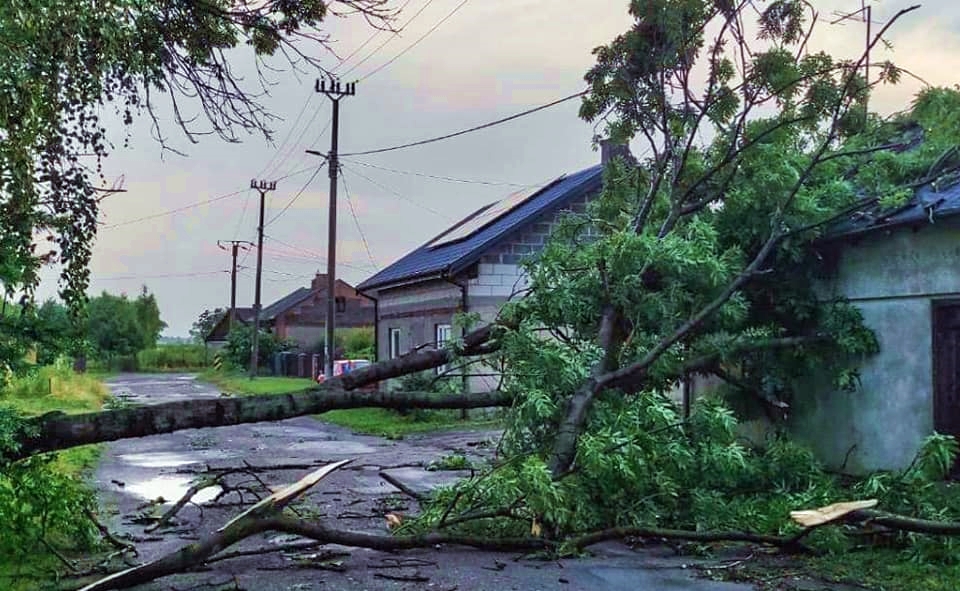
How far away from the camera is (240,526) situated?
609 cm

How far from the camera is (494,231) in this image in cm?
2034

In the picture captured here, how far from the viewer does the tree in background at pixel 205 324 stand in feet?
273

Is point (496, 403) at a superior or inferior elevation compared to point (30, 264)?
inferior

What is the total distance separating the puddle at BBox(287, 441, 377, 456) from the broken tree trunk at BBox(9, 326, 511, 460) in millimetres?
7181

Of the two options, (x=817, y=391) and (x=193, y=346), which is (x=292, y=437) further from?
(x=193, y=346)

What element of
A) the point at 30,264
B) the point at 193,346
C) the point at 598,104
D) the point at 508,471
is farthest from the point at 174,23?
the point at 193,346

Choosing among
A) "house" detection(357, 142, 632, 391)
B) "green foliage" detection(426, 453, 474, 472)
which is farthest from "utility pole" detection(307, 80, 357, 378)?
"green foliage" detection(426, 453, 474, 472)

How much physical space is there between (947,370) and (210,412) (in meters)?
7.04

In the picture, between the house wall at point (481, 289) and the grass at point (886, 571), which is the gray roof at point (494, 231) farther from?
the grass at point (886, 571)

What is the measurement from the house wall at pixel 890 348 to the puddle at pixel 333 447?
7647 mm

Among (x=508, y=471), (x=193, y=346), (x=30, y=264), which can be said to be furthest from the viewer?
(x=193, y=346)

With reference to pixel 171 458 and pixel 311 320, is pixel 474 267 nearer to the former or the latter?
pixel 171 458

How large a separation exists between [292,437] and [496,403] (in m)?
10.7

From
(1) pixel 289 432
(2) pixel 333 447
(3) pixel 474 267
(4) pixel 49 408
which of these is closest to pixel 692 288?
(2) pixel 333 447
